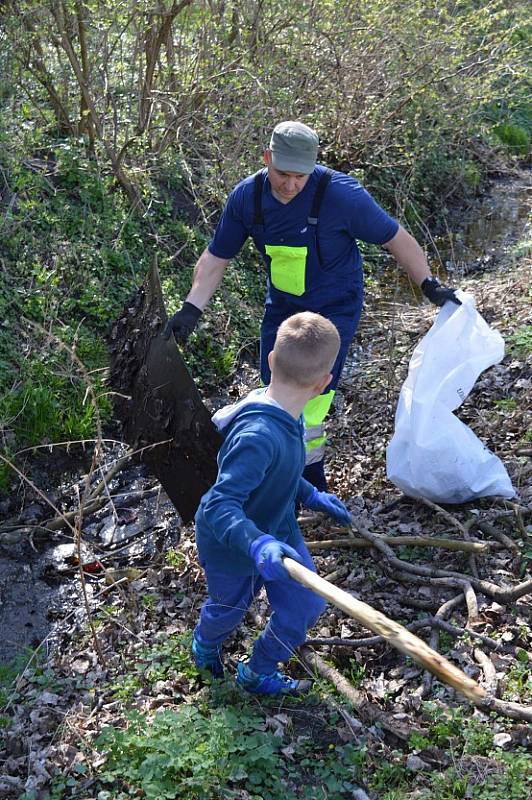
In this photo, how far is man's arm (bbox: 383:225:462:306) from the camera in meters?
4.15

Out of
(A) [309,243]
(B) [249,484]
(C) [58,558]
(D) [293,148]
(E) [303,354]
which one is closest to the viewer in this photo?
(B) [249,484]

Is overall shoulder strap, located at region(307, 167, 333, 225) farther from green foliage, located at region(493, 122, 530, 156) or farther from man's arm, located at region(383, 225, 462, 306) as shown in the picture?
green foliage, located at region(493, 122, 530, 156)

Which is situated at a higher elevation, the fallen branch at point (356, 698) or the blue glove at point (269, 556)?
the blue glove at point (269, 556)

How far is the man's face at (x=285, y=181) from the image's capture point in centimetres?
384

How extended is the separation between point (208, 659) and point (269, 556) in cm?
107

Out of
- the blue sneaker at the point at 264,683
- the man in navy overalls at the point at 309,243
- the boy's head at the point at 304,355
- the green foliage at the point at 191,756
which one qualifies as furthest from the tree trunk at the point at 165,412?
the green foliage at the point at 191,756

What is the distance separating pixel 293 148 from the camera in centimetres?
372

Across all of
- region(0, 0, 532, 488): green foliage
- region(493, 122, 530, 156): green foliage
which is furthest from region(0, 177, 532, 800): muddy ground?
region(493, 122, 530, 156): green foliage

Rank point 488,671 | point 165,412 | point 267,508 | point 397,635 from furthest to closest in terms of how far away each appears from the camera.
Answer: point 165,412 → point 488,671 → point 267,508 → point 397,635

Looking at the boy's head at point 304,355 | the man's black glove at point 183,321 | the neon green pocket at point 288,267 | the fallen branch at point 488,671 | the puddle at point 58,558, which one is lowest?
the puddle at point 58,558

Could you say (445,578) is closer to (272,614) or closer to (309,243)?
(272,614)

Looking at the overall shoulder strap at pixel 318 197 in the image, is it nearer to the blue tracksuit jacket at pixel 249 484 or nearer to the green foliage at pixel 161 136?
the blue tracksuit jacket at pixel 249 484

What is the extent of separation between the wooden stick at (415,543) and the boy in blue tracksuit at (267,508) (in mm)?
896

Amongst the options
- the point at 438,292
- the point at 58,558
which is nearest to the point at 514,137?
the point at 438,292
